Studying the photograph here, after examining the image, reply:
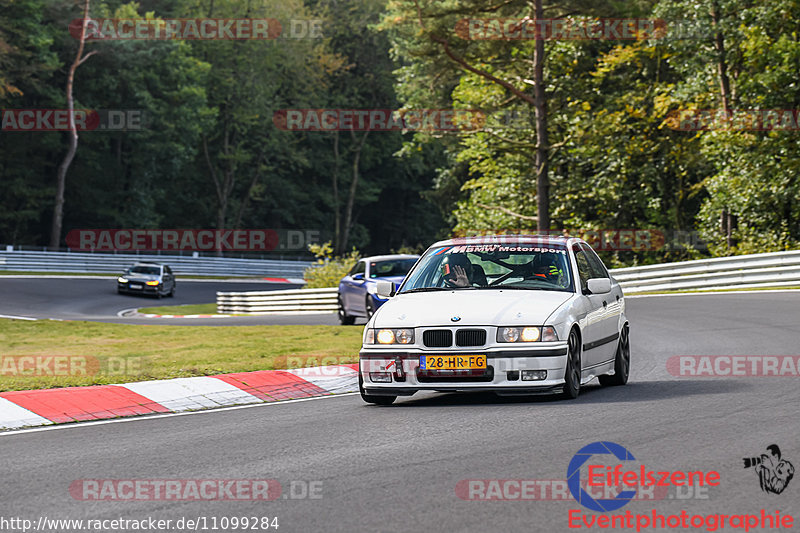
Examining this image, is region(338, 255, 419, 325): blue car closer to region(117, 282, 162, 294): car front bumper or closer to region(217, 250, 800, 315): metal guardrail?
region(217, 250, 800, 315): metal guardrail

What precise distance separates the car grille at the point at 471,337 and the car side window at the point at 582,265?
1.78 m

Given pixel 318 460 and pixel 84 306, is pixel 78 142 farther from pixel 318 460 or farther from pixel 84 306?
pixel 318 460

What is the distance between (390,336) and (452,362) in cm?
64

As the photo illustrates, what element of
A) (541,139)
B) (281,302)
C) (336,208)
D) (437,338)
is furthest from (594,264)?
(336,208)

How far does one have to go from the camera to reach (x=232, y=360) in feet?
47.8

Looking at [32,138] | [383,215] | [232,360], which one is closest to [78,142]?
[32,138]

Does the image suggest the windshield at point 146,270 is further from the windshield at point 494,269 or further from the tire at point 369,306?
the windshield at point 494,269

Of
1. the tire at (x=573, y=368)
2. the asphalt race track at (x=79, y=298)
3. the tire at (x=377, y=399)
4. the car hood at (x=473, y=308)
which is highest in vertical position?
the car hood at (x=473, y=308)

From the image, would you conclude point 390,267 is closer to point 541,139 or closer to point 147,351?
point 147,351

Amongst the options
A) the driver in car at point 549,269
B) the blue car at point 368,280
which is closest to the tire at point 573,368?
the driver in car at point 549,269

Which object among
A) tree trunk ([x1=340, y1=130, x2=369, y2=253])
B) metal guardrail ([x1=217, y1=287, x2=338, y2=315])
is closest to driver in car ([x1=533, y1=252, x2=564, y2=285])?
metal guardrail ([x1=217, y1=287, x2=338, y2=315])

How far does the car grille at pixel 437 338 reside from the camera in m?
9.91

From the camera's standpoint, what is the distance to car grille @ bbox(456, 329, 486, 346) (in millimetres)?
9852

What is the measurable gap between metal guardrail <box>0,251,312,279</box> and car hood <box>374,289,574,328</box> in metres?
51.2
